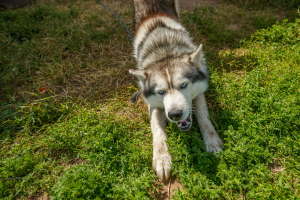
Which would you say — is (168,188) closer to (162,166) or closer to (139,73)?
(162,166)

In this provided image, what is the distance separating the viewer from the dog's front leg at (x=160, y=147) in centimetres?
224

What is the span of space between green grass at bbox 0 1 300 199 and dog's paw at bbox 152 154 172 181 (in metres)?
0.09

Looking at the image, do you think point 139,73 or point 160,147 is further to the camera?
point 139,73

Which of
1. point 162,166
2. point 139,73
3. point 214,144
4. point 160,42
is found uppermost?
point 160,42

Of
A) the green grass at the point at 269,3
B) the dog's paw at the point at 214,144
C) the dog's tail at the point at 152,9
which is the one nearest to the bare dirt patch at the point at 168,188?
the dog's paw at the point at 214,144

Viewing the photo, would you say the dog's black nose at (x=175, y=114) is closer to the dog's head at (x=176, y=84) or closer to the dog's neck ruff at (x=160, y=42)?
the dog's head at (x=176, y=84)

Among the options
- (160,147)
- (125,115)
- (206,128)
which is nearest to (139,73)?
(125,115)

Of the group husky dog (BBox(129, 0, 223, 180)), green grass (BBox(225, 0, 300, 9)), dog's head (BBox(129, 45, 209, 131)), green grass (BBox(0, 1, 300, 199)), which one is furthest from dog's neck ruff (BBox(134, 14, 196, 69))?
green grass (BBox(225, 0, 300, 9))

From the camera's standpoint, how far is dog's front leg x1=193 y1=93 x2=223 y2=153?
7.73 ft

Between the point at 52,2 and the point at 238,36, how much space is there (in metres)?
6.36

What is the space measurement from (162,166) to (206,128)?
2.76 ft

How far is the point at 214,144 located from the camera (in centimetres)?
236

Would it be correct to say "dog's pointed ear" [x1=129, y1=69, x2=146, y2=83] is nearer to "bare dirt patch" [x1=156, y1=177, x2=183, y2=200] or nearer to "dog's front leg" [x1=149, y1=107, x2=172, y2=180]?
"dog's front leg" [x1=149, y1=107, x2=172, y2=180]

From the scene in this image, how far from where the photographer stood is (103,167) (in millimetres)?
2277
